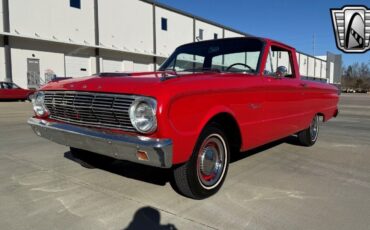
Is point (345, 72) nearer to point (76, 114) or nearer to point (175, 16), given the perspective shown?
point (175, 16)

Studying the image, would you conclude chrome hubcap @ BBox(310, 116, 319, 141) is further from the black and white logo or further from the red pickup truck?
the black and white logo

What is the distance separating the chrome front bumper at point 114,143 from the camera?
3.09 meters

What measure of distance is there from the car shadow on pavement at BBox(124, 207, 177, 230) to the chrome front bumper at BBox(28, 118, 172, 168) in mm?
518

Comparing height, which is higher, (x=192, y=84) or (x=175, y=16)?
(x=175, y=16)

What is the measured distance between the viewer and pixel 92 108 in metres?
3.51

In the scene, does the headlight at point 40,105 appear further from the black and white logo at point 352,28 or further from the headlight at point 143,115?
the black and white logo at point 352,28

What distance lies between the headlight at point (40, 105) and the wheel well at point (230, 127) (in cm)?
206

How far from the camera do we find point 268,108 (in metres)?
4.79

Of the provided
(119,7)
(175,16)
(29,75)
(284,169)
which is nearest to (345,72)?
(175,16)

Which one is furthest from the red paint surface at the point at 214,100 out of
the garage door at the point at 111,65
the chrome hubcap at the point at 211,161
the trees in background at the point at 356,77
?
the trees in background at the point at 356,77

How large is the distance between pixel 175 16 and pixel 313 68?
4141 centimetres

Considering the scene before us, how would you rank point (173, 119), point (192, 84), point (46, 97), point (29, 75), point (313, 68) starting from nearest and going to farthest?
point (173, 119)
point (192, 84)
point (46, 97)
point (29, 75)
point (313, 68)

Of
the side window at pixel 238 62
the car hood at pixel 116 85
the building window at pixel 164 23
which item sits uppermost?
the building window at pixel 164 23

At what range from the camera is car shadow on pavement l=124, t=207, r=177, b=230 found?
3086mm
